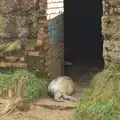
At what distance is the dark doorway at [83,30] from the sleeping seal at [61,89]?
114 inches

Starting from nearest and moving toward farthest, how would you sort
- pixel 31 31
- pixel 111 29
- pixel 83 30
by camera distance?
1. pixel 111 29
2. pixel 31 31
3. pixel 83 30

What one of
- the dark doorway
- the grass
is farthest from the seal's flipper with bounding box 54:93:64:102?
the dark doorway

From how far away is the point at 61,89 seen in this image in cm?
570

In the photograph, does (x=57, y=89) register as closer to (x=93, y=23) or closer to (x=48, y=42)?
(x=48, y=42)

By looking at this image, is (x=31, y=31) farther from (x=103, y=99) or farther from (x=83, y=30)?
(x=83, y=30)

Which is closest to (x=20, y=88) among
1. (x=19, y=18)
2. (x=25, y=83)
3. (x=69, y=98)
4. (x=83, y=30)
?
(x=25, y=83)

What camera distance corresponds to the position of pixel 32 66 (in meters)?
6.11

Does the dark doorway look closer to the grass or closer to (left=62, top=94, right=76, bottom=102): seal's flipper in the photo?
(left=62, top=94, right=76, bottom=102): seal's flipper

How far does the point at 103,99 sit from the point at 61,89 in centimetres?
101

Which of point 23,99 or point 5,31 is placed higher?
point 5,31

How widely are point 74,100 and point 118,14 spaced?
1.56 meters

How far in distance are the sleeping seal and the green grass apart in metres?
0.16

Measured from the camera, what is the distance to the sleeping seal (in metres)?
5.63

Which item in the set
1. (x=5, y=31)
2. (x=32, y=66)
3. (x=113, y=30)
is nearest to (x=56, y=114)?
(x=32, y=66)
